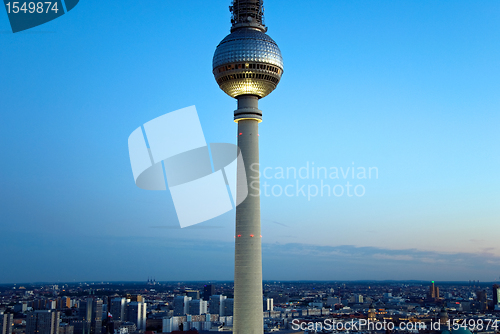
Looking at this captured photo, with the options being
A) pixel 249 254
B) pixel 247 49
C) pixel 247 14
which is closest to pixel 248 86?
pixel 247 49

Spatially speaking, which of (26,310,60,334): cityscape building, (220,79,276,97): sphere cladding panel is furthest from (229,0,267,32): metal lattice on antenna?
(26,310,60,334): cityscape building

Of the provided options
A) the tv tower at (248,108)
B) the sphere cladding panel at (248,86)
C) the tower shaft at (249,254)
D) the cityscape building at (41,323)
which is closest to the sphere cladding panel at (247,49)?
the tv tower at (248,108)

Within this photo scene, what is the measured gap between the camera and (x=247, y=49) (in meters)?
62.9

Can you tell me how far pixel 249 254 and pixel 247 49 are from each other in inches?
996

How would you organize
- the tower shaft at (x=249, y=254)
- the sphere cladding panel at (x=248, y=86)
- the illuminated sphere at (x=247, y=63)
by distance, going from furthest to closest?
the sphere cladding panel at (x=248, y=86) < the illuminated sphere at (x=247, y=63) < the tower shaft at (x=249, y=254)

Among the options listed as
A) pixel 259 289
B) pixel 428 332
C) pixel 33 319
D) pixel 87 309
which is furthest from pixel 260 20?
pixel 87 309

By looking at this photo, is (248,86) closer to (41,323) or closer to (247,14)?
(247,14)

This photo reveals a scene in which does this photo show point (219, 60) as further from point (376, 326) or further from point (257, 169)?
point (376, 326)

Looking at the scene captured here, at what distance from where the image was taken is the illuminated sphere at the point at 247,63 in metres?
63.1

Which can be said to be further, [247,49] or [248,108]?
[248,108]

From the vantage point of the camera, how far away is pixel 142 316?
161 m

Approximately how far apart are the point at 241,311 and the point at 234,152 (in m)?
20.2

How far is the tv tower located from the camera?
194ft

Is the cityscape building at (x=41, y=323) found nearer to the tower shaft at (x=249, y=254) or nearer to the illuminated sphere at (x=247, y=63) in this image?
the tower shaft at (x=249, y=254)
